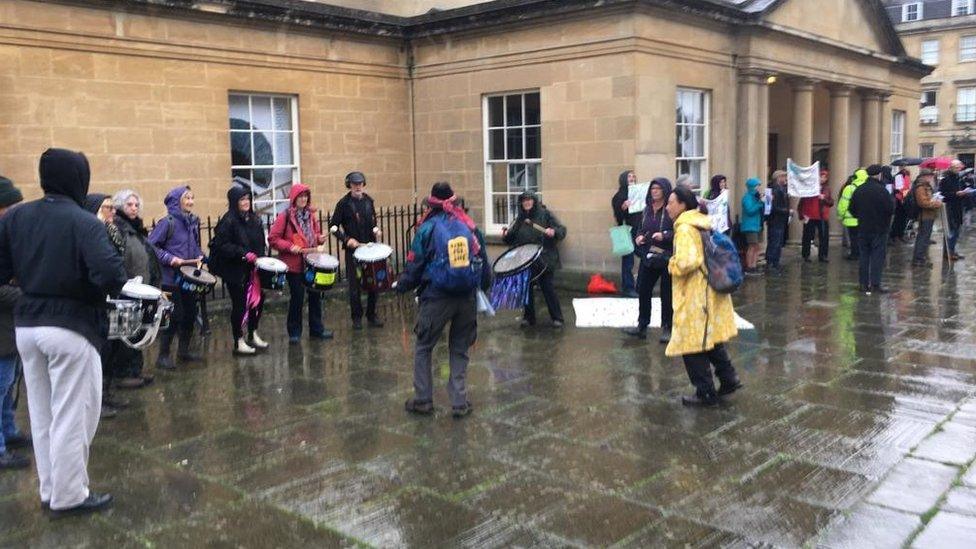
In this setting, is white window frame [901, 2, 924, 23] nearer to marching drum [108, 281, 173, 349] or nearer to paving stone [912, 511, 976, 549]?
paving stone [912, 511, 976, 549]

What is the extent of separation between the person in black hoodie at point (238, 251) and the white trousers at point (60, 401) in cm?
362

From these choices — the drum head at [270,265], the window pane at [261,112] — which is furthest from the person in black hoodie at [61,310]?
the window pane at [261,112]

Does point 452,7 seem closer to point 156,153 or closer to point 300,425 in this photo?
point 156,153

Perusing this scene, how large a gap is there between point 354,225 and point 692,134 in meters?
6.45

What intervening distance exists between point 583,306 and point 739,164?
5.03m

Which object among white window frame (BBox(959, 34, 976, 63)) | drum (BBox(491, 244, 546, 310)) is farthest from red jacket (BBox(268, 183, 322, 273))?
white window frame (BBox(959, 34, 976, 63))

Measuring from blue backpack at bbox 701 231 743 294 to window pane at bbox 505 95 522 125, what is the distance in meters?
7.51

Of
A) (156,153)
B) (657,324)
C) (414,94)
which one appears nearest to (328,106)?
(414,94)

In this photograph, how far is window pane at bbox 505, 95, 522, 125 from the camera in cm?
1357

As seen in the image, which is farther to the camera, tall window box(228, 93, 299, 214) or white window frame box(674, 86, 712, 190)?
white window frame box(674, 86, 712, 190)

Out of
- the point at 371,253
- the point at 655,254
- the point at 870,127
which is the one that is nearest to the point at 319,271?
the point at 371,253

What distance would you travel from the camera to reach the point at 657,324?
392 inches

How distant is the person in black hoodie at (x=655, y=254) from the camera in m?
8.63

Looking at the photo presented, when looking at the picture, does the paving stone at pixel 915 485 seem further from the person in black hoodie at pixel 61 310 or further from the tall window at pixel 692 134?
the tall window at pixel 692 134
